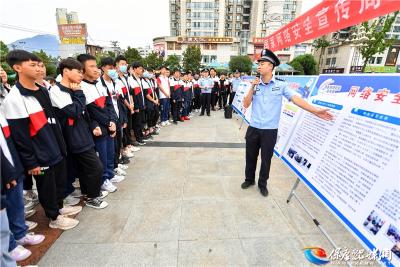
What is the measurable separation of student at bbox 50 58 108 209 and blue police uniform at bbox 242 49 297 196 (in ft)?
6.64

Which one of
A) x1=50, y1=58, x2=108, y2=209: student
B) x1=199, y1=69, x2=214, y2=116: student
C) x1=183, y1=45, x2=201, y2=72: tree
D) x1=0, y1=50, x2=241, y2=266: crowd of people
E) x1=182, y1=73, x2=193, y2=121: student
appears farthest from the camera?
x1=183, y1=45, x2=201, y2=72: tree

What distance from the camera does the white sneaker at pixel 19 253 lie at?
6.34 feet

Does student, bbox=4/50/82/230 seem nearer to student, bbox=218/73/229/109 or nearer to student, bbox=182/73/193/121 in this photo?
student, bbox=182/73/193/121

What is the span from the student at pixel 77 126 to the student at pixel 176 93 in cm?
468

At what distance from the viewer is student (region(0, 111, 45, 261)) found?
1.66 meters

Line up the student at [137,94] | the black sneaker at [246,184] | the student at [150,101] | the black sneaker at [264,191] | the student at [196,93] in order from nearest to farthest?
the black sneaker at [264,191] < the black sneaker at [246,184] < the student at [137,94] < the student at [150,101] < the student at [196,93]

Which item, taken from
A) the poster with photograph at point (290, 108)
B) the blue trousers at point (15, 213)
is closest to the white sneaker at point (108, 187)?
the blue trousers at point (15, 213)

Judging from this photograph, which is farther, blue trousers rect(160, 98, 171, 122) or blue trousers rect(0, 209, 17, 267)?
blue trousers rect(160, 98, 171, 122)

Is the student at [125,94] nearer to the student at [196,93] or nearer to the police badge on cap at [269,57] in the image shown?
the police badge on cap at [269,57]

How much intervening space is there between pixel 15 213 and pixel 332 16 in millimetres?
4659

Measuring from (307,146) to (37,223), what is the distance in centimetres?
310

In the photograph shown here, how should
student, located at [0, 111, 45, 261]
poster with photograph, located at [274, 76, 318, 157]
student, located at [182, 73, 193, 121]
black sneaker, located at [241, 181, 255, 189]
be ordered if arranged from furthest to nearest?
student, located at [182, 73, 193, 121], poster with photograph, located at [274, 76, 318, 157], black sneaker, located at [241, 181, 255, 189], student, located at [0, 111, 45, 261]

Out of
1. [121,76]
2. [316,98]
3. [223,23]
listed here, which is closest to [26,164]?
[121,76]

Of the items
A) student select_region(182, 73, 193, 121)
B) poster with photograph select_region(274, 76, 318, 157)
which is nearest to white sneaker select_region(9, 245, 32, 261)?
poster with photograph select_region(274, 76, 318, 157)
